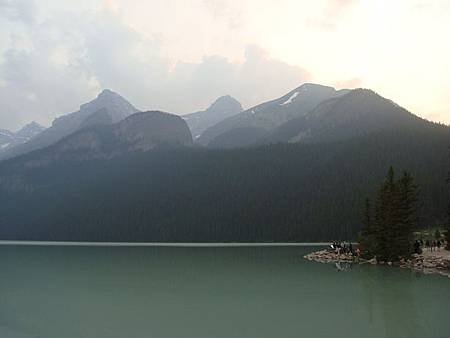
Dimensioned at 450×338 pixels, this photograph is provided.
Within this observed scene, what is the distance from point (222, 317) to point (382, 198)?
150 feet

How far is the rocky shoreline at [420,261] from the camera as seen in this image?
5412 centimetres

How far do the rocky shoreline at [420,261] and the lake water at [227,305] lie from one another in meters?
5.46

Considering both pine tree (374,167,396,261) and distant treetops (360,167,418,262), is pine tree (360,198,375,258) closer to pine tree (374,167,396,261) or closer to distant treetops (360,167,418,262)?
distant treetops (360,167,418,262)

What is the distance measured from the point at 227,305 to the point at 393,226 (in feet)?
127

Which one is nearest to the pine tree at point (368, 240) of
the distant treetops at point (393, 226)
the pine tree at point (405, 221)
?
the distant treetops at point (393, 226)

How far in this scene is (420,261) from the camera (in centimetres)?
5994

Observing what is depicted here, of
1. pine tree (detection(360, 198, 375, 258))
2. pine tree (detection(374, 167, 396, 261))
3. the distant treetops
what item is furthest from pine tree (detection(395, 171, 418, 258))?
pine tree (detection(360, 198, 375, 258))

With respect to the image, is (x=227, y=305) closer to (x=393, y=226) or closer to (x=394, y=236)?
(x=394, y=236)

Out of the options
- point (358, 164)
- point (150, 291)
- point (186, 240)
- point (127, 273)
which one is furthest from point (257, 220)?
point (150, 291)

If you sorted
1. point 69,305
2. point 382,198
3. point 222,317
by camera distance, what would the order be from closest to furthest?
point 222,317 → point 69,305 → point 382,198

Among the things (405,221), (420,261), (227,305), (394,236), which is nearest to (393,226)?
(394,236)

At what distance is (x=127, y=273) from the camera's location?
2110 inches

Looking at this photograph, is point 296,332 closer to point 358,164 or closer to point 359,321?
point 359,321

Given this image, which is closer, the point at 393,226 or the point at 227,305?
the point at 227,305
